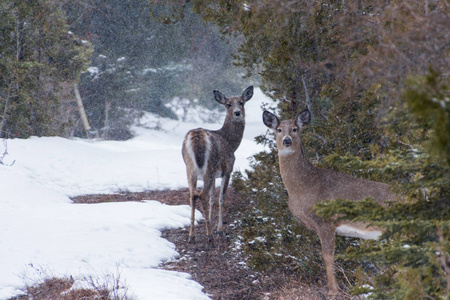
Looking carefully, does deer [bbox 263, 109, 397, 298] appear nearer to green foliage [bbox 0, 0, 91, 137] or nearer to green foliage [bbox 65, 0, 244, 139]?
green foliage [bbox 0, 0, 91, 137]

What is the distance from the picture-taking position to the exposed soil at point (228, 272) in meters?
5.69

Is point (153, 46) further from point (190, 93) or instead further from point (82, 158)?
point (82, 158)

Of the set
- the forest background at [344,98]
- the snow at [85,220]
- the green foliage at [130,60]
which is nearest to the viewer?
the forest background at [344,98]

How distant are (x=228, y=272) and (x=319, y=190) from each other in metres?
2.22

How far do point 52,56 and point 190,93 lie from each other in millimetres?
20284

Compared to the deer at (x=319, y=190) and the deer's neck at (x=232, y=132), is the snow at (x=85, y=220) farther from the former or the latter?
the deer's neck at (x=232, y=132)

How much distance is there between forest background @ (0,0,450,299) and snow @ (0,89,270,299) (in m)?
1.40

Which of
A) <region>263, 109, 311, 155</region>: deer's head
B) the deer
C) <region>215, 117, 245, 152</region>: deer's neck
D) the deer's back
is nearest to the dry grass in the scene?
the deer

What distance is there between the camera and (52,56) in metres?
18.7

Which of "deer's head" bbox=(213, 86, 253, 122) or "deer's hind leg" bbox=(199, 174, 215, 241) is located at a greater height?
"deer's head" bbox=(213, 86, 253, 122)

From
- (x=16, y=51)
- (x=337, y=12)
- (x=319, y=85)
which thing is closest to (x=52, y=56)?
(x=16, y=51)

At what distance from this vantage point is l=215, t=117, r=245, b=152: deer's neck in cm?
999

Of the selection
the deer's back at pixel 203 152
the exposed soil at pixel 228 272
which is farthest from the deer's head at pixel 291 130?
the deer's back at pixel 203 152

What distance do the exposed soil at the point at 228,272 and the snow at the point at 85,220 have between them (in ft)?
0.83
